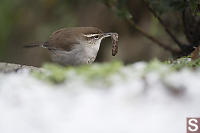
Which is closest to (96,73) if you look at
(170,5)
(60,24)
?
(170,5)

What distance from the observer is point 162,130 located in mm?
2123

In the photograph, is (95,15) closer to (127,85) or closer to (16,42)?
(16,42)

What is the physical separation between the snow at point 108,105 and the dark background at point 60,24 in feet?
13.2

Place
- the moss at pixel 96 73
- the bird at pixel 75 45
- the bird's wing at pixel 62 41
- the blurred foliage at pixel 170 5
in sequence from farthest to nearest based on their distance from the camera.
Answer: the bird's wing at pixel 62 41, the bird at pixel 75 45, the blurred foliage at pixel 170 5, the moss at pixel 96 73

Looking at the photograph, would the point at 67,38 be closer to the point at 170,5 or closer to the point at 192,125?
the point at 170,5

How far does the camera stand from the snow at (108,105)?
7.02ft

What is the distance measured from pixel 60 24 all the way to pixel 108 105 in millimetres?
4879

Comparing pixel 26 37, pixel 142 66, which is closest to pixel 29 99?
pixel 142 66

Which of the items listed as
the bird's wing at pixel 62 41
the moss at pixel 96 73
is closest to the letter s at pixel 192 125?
the moss at pixel 96 73

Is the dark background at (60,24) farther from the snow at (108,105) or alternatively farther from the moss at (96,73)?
the snow at (108,105)

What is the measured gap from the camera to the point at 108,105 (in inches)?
86.0

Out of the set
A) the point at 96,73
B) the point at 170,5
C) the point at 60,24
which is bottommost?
the point at 96,73

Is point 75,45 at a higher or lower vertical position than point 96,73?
higher

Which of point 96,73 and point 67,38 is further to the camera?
point 67,38
